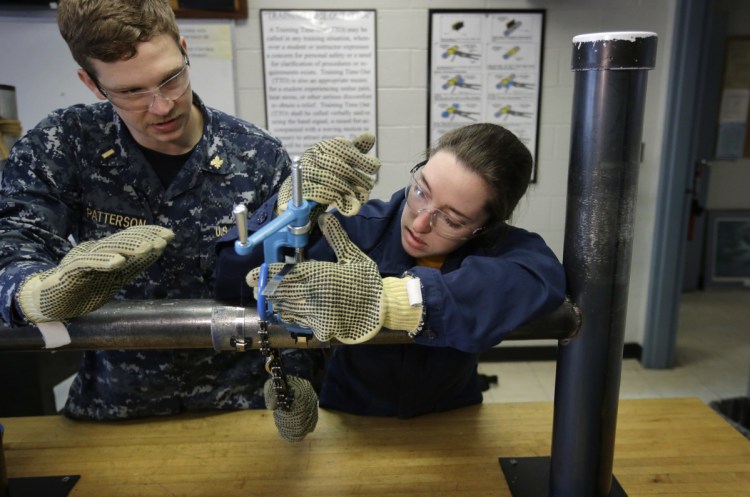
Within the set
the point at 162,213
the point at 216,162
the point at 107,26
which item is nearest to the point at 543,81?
the point at 216,162

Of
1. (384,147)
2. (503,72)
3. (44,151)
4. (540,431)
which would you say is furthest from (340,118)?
(540,431)

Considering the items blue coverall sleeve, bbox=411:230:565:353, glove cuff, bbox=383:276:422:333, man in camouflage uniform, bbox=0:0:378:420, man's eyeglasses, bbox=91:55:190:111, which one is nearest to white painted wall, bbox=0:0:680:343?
man in camouflage uniform, bbox=0:0:378:420

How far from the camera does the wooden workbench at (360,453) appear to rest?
87 centimetres

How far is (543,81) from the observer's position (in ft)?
8.94

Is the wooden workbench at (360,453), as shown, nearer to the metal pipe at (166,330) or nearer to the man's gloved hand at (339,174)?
the metal pipe at (166,330)

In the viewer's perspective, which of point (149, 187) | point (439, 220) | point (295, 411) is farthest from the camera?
point (149, 187)

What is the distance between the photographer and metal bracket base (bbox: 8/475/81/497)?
855mm

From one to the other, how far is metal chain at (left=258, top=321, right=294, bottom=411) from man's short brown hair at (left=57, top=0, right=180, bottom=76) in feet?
2.03

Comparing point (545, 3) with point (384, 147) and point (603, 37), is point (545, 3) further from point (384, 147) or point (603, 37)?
point (603, 37)

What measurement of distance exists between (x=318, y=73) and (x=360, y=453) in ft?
6.98

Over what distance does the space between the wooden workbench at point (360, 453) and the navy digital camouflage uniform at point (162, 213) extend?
0.14 m

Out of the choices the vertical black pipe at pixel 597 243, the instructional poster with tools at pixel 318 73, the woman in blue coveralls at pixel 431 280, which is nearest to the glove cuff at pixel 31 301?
the woman in blue coveralls at pixel 431 280

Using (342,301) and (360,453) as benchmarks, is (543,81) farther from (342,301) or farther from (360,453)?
(342,301)

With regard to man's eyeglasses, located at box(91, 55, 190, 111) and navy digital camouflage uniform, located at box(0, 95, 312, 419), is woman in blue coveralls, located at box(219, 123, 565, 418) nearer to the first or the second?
navy digital camouflage uniform, located at box(0, 95, 312, 419)
